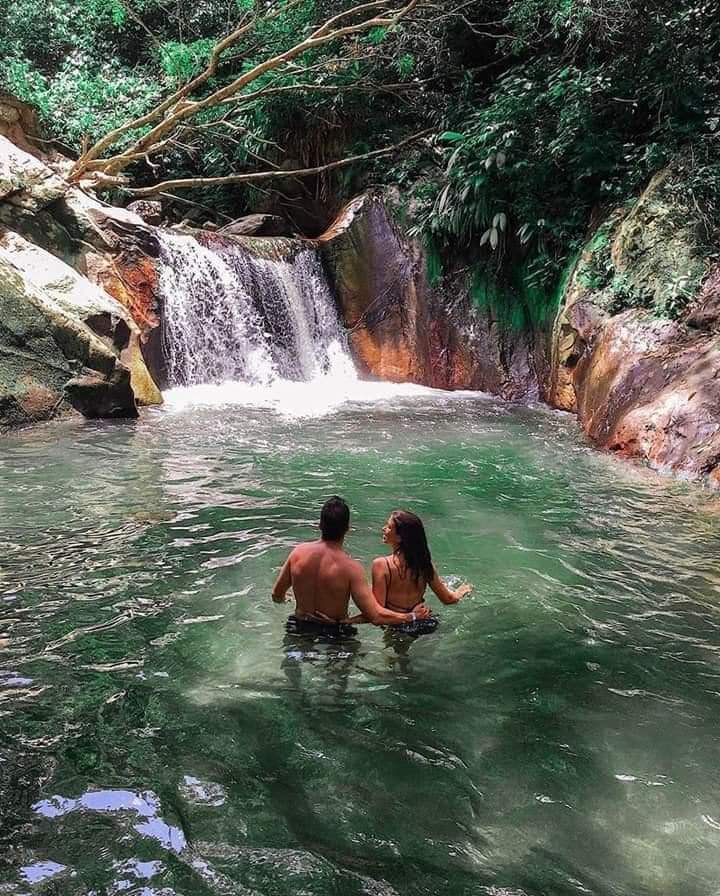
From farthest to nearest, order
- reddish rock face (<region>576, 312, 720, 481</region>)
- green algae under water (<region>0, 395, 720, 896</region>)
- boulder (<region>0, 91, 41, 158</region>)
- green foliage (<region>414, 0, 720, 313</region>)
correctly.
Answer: boulder (<region>0, 91, 41, 158</region>)
green foliage (<region>414, 0, 720, 313</region>)
reddish rock face (<region>576, 312, 720, 481</region>)
green algae under water (<region>0, 395, 720, 896</region>)

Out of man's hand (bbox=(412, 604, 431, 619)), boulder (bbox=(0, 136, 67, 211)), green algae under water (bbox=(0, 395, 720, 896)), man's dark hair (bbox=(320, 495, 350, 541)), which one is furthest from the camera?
boulder (bbox=(0, 136, 67, 211))

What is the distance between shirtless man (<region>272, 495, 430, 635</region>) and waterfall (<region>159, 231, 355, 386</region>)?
9.30m

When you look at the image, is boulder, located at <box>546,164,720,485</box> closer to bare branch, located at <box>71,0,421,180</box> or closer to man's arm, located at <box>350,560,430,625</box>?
man's arm, located at <box>350,560,430,625</box>

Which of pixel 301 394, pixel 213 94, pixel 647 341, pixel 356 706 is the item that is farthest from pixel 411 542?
pixel 213 94

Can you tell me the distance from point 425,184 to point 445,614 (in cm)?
1128

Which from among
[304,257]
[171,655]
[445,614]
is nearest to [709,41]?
[304,257]

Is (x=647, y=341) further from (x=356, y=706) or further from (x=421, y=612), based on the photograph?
(x=356, y=706)

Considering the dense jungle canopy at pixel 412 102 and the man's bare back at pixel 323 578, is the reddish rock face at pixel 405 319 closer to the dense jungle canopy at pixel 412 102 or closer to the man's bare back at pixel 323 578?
the dense jungle canopy at pixel 412 102

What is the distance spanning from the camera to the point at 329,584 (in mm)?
3811

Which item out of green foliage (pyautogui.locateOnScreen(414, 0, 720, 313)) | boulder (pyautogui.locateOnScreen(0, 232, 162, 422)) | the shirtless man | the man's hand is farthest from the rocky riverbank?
the shirtless man

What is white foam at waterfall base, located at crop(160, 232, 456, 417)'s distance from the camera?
12.7 m

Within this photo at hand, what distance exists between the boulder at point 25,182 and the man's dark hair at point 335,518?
32.0 ft

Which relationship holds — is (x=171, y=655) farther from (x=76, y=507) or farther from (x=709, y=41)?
(x=709, y=41)

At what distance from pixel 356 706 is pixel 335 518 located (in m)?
0.85
